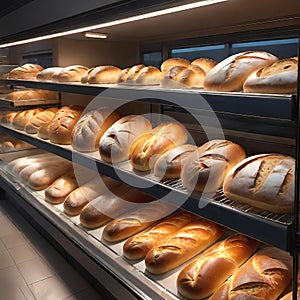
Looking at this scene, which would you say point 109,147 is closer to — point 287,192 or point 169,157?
point 169,157

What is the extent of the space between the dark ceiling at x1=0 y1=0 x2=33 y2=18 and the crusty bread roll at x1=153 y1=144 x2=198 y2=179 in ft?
4.37

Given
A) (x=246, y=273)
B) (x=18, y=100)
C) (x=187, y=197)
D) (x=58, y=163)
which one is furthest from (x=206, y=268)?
(x=18, y=100)

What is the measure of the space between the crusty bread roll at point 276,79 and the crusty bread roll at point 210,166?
264 mm

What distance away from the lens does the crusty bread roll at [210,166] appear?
47.8 inches

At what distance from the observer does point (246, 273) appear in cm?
118

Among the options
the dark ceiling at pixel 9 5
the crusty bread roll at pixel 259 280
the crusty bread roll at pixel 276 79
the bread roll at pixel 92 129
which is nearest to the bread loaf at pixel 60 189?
the bread roll at pixel 92 129

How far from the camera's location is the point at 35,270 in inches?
83.0

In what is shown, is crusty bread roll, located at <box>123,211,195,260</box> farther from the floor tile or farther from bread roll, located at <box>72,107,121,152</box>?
the floor tile

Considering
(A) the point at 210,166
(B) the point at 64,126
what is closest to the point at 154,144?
(A) the point at 210,166

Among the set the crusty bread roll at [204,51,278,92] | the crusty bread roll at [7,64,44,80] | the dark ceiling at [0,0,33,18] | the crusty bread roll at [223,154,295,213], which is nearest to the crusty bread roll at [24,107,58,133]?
the crusty bread roll at [7,64,44,80]

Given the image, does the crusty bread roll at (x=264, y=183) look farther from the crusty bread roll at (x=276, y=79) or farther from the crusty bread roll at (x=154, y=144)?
the crusty bread roll at (x=154, y=144)

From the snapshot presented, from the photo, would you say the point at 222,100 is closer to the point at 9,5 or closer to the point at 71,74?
the point at 71,74

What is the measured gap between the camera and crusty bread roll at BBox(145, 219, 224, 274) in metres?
1.38

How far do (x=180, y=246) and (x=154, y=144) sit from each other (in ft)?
1.44
